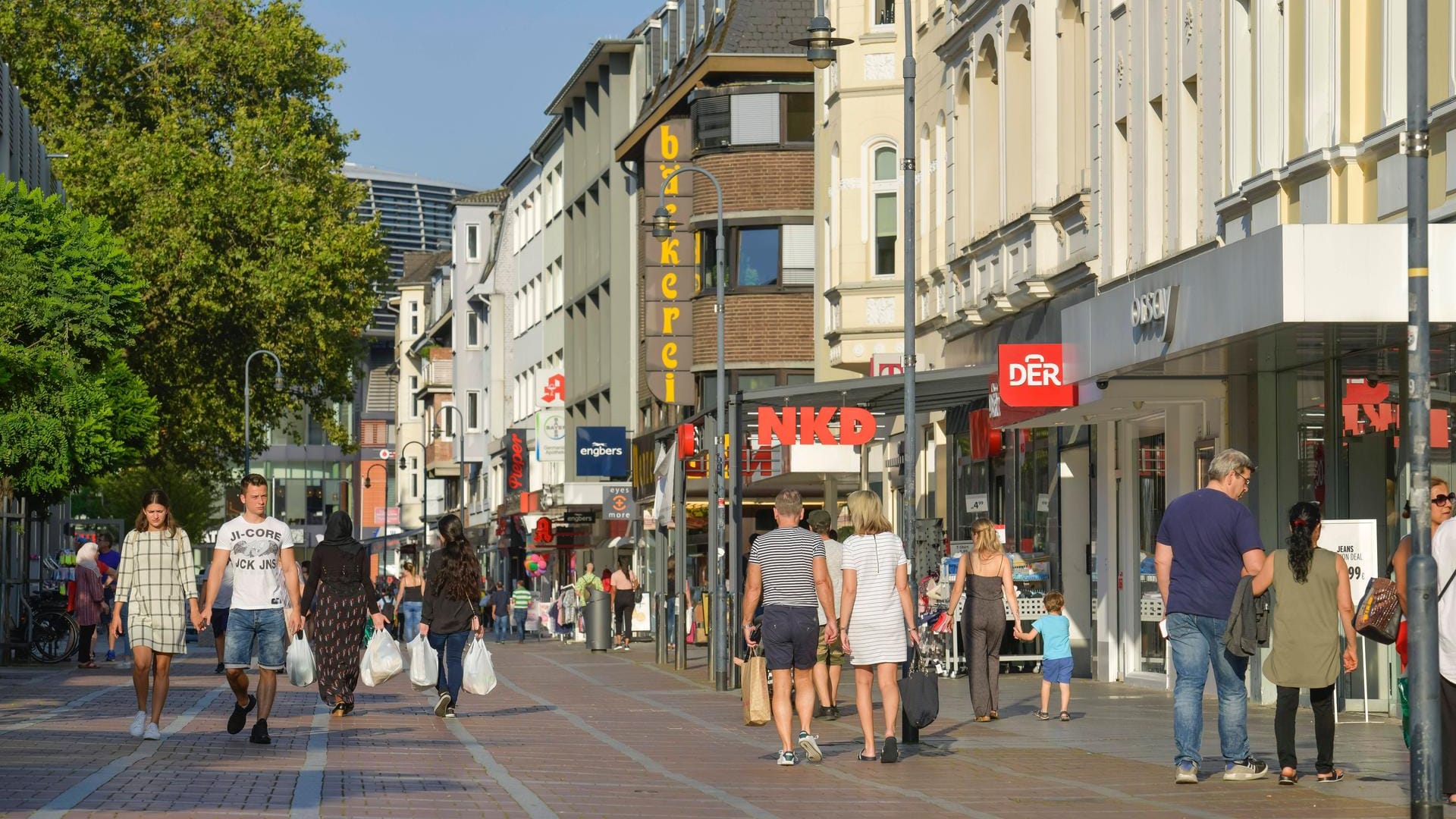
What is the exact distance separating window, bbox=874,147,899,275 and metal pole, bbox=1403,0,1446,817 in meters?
26.8

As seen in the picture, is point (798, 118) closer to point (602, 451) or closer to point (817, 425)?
point (602, 451)

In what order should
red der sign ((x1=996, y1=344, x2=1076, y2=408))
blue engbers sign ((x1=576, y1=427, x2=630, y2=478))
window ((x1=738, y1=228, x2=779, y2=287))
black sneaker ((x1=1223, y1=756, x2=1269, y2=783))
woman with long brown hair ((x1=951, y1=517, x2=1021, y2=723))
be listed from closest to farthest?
black sneaker ((x1=1223, y1=756, x2=1269, y2=783)), woman with long brown hair ((x1=951, y1=517, x2=1021, y2=723)), red der sign ((x1=996, y1=344, x2=1076, y2=408)), window ((x1=738, y1=228, x2=779, y2=287)), blue engbers sign ((x1=576, y1=427, x2=630, y2=478))

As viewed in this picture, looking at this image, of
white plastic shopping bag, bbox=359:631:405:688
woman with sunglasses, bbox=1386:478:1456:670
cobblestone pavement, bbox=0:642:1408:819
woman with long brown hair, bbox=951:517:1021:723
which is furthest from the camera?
woman with long brown hair, bbox=951:517:1021:723

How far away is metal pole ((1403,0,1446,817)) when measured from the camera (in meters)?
11.5

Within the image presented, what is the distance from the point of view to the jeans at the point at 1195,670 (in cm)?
1384

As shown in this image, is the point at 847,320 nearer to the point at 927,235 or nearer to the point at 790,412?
the point at 927,235

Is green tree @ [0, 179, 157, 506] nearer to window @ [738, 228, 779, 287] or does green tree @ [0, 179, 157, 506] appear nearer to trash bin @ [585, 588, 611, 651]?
trash bin @ [585, 588, 611, 651]

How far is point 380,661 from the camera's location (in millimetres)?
20000

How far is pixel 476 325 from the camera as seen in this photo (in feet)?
327

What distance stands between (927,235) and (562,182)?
42.8 metres

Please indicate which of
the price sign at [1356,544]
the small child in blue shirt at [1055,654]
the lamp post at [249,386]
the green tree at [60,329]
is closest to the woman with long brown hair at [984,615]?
the small child in blue shirt at [1055,654]

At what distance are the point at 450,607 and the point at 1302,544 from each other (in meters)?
8.76

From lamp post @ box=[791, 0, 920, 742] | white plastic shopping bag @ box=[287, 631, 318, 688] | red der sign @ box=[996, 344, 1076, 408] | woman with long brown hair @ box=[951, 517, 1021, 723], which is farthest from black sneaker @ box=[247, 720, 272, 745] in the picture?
red der sign @ box=[996, 344, 1076, 408]

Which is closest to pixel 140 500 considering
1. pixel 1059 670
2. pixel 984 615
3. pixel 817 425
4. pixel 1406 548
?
pixel 817 425
